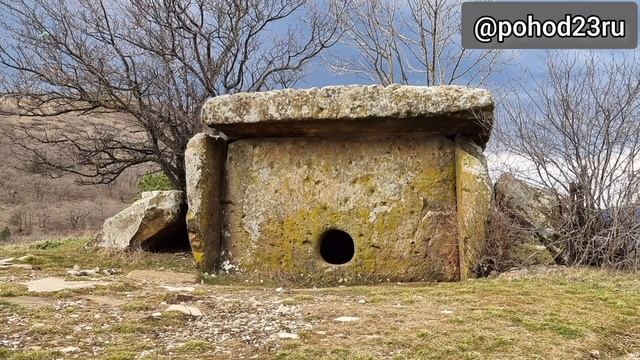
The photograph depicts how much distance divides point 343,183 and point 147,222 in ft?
9.05

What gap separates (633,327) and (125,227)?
6281 millimetres

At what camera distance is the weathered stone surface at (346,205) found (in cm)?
702

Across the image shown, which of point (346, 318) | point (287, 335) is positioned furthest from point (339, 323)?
point (287, 335)

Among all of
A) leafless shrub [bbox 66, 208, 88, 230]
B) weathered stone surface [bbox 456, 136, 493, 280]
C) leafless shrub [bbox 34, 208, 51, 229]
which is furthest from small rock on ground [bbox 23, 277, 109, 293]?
leafless shrub [bbox 34, 208, 51, 229]

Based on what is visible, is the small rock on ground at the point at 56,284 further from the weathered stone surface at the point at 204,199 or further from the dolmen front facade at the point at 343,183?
the dolmen front facade at the point at 343,183

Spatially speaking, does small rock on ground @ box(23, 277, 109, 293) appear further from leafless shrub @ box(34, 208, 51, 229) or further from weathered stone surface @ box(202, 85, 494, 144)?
leafless shrub @ box(34, 208, 51, 229)

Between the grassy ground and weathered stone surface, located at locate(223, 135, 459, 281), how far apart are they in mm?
1516

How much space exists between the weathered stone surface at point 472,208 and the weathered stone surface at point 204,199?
113 inches

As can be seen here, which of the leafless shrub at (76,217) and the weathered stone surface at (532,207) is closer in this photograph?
the weathered stone surface at (532,207)

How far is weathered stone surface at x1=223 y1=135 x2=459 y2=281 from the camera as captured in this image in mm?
7016

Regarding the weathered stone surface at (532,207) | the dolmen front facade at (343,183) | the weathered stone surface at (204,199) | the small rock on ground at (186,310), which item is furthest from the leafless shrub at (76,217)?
the small rock on ground at (186,310)

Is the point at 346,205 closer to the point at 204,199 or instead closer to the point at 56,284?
the point at 204,199

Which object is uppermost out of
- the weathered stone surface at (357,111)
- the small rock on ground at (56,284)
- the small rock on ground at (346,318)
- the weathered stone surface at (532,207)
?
the weathered stone surface at (357,111)

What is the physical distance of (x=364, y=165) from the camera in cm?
729
